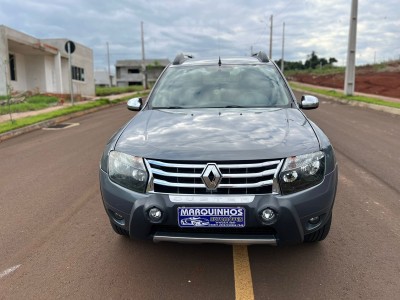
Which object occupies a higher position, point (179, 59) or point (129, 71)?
point (129, 71)

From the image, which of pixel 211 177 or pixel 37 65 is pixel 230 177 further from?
pixel 37 65

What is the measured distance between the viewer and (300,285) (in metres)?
3.14

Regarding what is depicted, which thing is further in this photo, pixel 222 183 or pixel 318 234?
pixel 318 234

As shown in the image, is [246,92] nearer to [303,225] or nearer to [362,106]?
[303,225]

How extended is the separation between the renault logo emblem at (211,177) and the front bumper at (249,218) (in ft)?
0.46

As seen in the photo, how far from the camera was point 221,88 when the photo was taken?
4.59 metres

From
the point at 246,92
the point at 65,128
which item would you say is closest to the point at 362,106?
the point at 65,128

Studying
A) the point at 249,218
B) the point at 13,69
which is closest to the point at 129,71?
the point at 13,69

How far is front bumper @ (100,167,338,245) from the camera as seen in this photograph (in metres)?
2.92

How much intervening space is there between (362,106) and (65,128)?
13.3 m

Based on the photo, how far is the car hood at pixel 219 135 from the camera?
3027 mm

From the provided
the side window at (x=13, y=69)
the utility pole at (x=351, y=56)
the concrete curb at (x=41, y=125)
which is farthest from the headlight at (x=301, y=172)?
the side window at (x=13, y=69)

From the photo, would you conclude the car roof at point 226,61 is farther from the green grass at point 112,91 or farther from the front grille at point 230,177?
the green grass at point 112,91

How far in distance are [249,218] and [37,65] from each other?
27934mm
